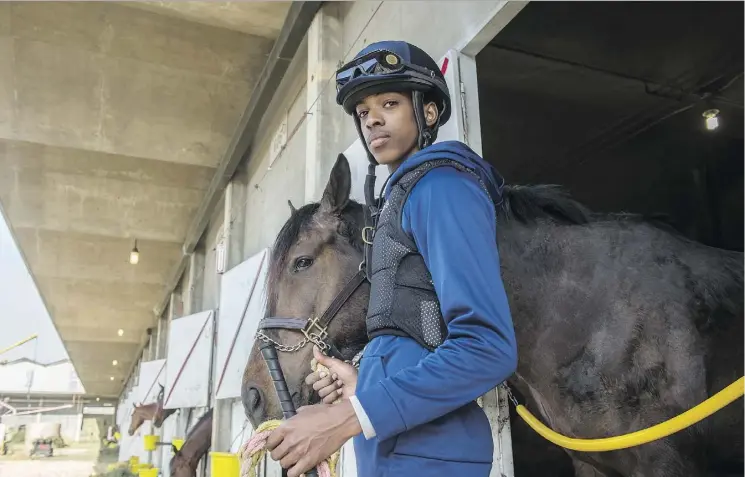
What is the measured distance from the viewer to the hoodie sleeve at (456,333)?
78cm

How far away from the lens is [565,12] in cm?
297

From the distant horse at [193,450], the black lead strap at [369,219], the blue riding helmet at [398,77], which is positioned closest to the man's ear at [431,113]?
the blue riding helmet at [398,77]

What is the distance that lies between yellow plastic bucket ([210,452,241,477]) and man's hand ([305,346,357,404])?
7.47 ft

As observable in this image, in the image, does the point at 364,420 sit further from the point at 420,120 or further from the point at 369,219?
the point at 369,219

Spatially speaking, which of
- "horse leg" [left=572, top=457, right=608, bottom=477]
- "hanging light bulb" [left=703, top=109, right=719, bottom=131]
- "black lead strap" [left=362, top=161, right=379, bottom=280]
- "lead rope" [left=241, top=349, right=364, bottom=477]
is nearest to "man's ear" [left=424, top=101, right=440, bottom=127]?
"black lead strap" [left=362, top=161, right=379, bottom=280]

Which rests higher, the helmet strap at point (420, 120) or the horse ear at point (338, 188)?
the horse ear at point (338, 188)

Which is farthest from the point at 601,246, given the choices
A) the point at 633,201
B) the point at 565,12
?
the point at 633,201

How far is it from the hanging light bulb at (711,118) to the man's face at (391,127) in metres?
3.56

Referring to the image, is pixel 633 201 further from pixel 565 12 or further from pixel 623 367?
pixel 623 367

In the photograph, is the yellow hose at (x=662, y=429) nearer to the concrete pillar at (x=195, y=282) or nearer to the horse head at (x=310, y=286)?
the horse head at (x=310, y=286)

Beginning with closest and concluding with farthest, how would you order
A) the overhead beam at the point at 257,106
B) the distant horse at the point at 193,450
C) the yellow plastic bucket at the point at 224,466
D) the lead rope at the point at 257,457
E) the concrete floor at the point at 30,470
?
the lead rope at the point at 257,457 < the yellow plastic bucket at the point at 224,466 < the overhead beam at the point at 257,106 < the concrete floor at the point at 30,470 < the distant horse at the point at 193,450

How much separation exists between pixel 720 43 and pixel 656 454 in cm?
295

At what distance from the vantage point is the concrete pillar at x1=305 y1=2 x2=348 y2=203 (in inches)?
132

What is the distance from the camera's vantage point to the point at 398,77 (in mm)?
1152
